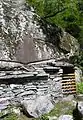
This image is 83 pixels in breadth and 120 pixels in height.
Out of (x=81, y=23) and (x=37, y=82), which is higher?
(x=81, y=23)

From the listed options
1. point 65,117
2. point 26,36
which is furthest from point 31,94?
point 26,36

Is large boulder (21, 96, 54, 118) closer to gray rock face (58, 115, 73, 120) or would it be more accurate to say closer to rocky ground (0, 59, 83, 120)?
rocky ground (0, 59, 83, 120)

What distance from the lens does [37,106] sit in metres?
11.7

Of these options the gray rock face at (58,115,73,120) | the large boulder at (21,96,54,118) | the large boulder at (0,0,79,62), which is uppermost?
the large boulder at (0,0,79,62)

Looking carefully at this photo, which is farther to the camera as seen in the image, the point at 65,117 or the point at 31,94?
the point at 31,94

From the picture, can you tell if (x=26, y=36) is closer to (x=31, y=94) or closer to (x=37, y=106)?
(x=31, y=94)

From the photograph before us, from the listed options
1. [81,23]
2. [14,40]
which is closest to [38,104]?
[14,40]

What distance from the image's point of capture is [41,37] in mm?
13008

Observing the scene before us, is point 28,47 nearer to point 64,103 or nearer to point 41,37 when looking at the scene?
point 41,37

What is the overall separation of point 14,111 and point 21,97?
2.45 ft

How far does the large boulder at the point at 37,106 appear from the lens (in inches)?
452

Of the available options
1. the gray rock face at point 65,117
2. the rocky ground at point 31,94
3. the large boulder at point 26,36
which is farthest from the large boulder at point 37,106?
the large boulder at point 26,36

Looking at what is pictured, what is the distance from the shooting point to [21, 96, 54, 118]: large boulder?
1149 centimetres

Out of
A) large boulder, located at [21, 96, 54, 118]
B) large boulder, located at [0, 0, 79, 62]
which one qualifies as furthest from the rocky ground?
large boulder, located at [0, 0, 79, 62]
